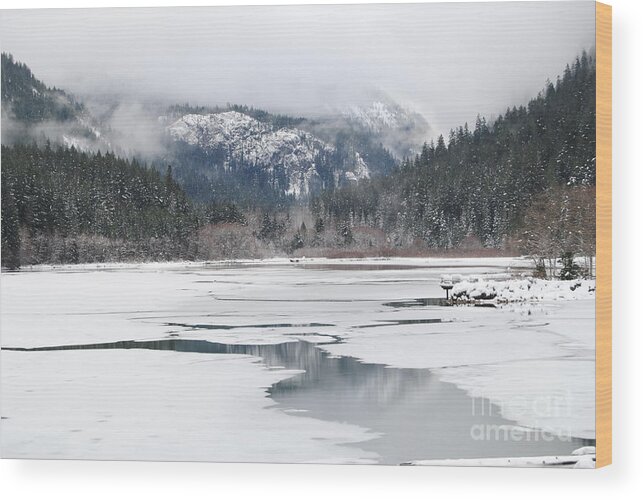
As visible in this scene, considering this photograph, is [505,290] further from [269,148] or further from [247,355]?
[269,148]

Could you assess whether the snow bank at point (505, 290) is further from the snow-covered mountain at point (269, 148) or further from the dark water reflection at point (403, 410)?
the snow-covered mountain at point (269, 148)

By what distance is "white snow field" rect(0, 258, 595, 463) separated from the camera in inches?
335

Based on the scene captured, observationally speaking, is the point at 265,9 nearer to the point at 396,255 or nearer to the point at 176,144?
the point at 176,144

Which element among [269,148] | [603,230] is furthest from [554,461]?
[269,148]

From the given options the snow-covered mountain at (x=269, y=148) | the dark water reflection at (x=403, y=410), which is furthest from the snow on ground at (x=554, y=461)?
the snow-covered mountain at (x=269, y=148)

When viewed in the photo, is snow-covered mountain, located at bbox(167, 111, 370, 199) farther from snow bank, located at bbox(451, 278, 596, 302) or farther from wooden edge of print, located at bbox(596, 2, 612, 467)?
wooden edge of print, located at bbox(596, 2, 612, 467)

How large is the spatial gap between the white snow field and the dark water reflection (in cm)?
6

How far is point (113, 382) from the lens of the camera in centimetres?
891

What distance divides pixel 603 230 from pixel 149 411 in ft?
14.1

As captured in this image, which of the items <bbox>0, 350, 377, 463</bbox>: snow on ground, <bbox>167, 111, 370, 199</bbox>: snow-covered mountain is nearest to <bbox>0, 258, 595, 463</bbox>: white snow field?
<bbox>0, 350, 377, 463</bbox>: snow on ground

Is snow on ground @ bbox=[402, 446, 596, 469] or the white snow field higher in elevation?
the white snow field

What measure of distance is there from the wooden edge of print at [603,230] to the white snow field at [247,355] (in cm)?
11

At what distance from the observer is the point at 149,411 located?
8.81 meters

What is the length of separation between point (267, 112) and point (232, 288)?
1674 mm
